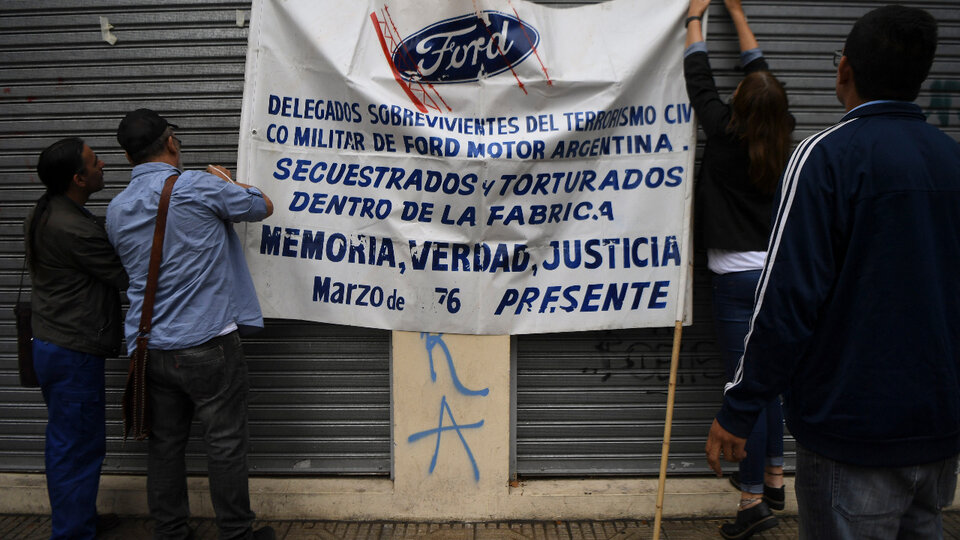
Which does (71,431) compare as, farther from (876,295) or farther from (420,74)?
(876,295)

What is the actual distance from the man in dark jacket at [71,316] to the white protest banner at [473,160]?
2.45ft

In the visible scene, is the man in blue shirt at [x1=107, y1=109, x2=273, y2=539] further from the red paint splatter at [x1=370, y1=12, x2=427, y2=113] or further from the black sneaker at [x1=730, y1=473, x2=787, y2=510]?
the black sneaker at [x1=730, y1=473, x2=787, y2=510]

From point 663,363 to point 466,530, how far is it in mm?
1463

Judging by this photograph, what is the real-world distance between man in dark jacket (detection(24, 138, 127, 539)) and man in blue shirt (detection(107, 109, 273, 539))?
0.26 meters

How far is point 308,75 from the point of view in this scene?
11.9 feet

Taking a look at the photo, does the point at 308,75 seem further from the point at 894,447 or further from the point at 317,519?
the point at 894,447

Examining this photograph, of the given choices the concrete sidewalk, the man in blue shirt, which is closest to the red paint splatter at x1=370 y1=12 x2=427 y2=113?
the man in blue shirt

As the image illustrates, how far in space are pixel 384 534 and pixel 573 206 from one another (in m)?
2.09

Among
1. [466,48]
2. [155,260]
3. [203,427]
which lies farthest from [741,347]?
[155,260]

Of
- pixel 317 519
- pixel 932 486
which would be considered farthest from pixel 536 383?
pixel 932 486

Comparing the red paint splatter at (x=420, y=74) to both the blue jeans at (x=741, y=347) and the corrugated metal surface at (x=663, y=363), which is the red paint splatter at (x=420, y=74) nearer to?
the corrugated metal surface at (x=663, y=363)

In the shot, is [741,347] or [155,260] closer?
[155,260]

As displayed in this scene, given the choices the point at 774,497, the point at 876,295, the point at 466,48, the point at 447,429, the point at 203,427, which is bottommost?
the point at 774,497

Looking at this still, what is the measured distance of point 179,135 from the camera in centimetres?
394
